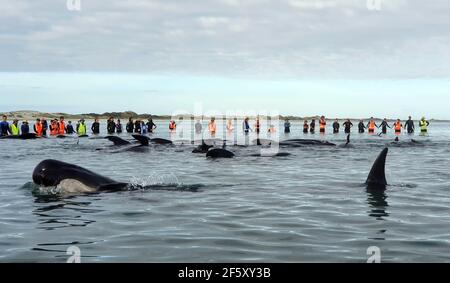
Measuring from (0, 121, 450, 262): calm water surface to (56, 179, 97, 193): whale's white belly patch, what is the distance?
1.72ft

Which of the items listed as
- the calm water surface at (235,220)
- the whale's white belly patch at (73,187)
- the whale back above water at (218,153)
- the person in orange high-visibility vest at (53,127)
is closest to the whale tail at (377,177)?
the calm water surface at (235,220)

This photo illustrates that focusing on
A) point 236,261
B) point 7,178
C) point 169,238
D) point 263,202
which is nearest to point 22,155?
point 7,178

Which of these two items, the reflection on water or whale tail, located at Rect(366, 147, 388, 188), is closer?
the reflection on water

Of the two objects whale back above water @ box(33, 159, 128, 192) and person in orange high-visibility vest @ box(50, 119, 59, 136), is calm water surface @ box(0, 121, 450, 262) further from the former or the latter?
person in orange high-visibility vest @ box(50, 119, 59, 136)

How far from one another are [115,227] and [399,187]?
922 cm

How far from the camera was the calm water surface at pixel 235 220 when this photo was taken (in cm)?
877

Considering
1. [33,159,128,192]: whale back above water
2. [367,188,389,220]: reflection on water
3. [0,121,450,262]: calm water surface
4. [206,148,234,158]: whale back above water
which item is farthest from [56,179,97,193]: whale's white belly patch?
[206,148,234,158]: whale back above water

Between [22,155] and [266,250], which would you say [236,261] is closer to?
[266,250]

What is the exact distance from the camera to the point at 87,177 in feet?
48.1

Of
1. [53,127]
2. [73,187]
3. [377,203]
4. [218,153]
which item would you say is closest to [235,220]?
[377,203]

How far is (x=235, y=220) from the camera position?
1134cm

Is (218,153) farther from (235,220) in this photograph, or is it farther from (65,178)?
(235,220)

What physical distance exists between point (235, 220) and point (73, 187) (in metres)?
5.11

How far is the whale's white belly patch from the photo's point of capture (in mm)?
14242
